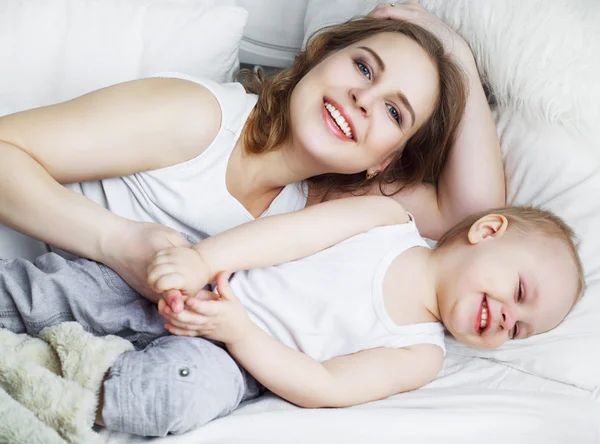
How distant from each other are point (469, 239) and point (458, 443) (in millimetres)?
384

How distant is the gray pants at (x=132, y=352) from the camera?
0.83 meters

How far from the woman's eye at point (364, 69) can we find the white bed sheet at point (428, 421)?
568mm

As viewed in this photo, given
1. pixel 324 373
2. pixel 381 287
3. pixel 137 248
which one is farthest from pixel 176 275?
pixel 381 287

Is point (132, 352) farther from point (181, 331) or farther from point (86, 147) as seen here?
point (86, 147)

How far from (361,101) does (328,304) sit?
1.21ft

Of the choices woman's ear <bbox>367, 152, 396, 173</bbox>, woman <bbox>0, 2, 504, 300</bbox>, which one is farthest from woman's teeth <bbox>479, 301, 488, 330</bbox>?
woman's ear <bbox>367, 152, 396, 173</bbox>

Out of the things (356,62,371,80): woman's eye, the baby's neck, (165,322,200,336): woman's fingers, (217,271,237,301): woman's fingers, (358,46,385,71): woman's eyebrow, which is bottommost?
the baby's neck

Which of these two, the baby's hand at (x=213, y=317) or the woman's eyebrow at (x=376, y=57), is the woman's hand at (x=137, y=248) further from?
the woman's eyebrow at (x=376, y=57)

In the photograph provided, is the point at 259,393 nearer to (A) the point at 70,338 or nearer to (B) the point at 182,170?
(A) the point at 70,338

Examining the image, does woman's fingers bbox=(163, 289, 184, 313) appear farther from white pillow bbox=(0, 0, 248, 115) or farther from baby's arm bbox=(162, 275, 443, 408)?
white pillow bbox=(0, 0, 248, 115)

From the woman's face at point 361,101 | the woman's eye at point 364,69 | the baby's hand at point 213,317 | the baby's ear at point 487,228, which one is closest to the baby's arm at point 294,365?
the baby's hand at point 213,317

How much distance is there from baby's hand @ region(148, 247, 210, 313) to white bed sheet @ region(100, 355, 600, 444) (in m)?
0.17

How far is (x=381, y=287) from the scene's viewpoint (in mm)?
1102

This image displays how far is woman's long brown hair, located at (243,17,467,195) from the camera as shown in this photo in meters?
1.29
